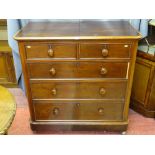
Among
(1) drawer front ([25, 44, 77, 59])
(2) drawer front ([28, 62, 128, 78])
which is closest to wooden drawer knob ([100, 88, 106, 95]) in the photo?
(2) drawer front ([28, 62, 128, 78])

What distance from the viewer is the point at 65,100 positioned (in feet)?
5.16

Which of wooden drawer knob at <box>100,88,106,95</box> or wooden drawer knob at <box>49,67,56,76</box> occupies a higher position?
wooden drawer knob at <box>49,67,56,76</box>

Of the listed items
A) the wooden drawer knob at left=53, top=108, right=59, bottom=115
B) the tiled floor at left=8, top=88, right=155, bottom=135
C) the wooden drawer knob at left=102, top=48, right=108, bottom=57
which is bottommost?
the tiled floor at left=8, top=88, right=155, bottom=135

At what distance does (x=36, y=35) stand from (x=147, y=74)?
3.29 feet

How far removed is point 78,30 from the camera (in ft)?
4.68

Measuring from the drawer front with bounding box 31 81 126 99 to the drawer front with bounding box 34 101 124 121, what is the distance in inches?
2.6

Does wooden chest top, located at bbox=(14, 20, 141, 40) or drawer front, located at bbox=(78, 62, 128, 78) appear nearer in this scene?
wooden chest top, located at bbox=(14, 20, 141, 40)

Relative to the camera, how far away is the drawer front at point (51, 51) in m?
1.34

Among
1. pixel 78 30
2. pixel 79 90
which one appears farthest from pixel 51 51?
pixel 79 90

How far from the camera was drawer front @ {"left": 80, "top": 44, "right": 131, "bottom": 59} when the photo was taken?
1.33 m

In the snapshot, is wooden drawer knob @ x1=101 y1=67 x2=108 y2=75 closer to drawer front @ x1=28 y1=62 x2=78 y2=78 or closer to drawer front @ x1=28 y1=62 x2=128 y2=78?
drawer front @ x1=28 y1=62 x2=128 y2=78

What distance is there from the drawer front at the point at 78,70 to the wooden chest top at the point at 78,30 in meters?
0.20
